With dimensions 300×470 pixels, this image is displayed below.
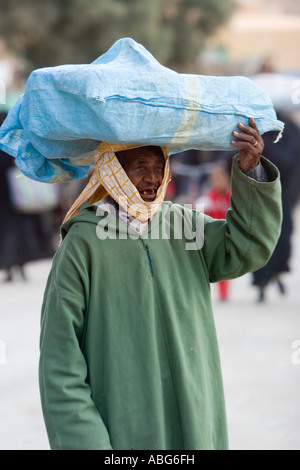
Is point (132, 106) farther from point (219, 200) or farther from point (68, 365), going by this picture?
point (219, 200)

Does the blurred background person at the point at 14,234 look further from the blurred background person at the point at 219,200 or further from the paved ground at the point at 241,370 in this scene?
the blurred background person at the point at 219,200

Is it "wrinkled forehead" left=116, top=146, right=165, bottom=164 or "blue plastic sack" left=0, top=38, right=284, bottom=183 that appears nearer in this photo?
"blue plastic sack" left=0, top=38, right=284, bottom=183

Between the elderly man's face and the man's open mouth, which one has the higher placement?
the elderly man's face

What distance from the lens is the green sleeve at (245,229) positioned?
260 cm

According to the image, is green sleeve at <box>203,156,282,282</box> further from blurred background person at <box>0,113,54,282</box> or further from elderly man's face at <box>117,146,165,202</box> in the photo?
blurred background person at <box>0,113,54,282</box>

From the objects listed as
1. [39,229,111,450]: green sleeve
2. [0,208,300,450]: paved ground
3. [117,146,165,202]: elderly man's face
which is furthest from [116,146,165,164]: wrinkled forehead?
[0,208,300,450]: paved ground

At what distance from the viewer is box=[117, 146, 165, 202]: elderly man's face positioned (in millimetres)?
2545

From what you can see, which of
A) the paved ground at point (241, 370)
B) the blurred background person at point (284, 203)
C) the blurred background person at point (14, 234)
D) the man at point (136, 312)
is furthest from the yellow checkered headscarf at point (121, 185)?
the blurred background person at point (14, 234)

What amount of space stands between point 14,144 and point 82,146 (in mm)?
233

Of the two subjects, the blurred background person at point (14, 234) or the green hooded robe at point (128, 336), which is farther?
the blurred background person at point (14, 234)

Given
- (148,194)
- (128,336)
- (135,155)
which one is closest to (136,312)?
(128,336)

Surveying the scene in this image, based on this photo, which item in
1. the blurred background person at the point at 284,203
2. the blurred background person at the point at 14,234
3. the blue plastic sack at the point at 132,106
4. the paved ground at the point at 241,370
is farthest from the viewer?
the blurred background person at the point at 14,234

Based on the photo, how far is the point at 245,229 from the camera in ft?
8.60
